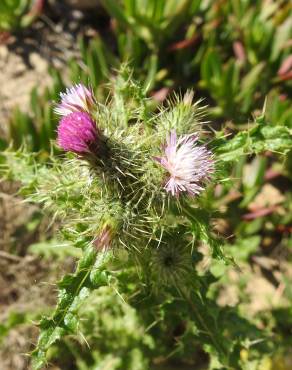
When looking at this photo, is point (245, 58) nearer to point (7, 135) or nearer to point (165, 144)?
point (7, 135)

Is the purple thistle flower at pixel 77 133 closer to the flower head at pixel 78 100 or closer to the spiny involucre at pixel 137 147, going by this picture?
the spiny involucre at pixel 137 147

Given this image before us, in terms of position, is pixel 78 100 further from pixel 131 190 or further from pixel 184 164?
pixel 184 164

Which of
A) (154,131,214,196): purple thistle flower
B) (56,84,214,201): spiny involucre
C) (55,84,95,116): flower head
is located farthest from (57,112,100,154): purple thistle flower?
(154,131,214,196): purple thistle flower

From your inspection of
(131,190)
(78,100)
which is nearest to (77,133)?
(78,100)

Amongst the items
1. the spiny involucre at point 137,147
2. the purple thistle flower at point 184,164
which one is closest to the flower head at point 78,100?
the spiny involucre at point 137,147

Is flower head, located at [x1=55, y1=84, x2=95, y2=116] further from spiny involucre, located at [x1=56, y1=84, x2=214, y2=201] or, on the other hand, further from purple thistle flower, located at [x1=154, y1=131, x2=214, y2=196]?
purple thistle flower, located at [x1=154, y1=131, x2=214, y2=196]

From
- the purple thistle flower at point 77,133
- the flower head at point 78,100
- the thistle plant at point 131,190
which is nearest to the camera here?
the purple thistle flower at point 77,133
